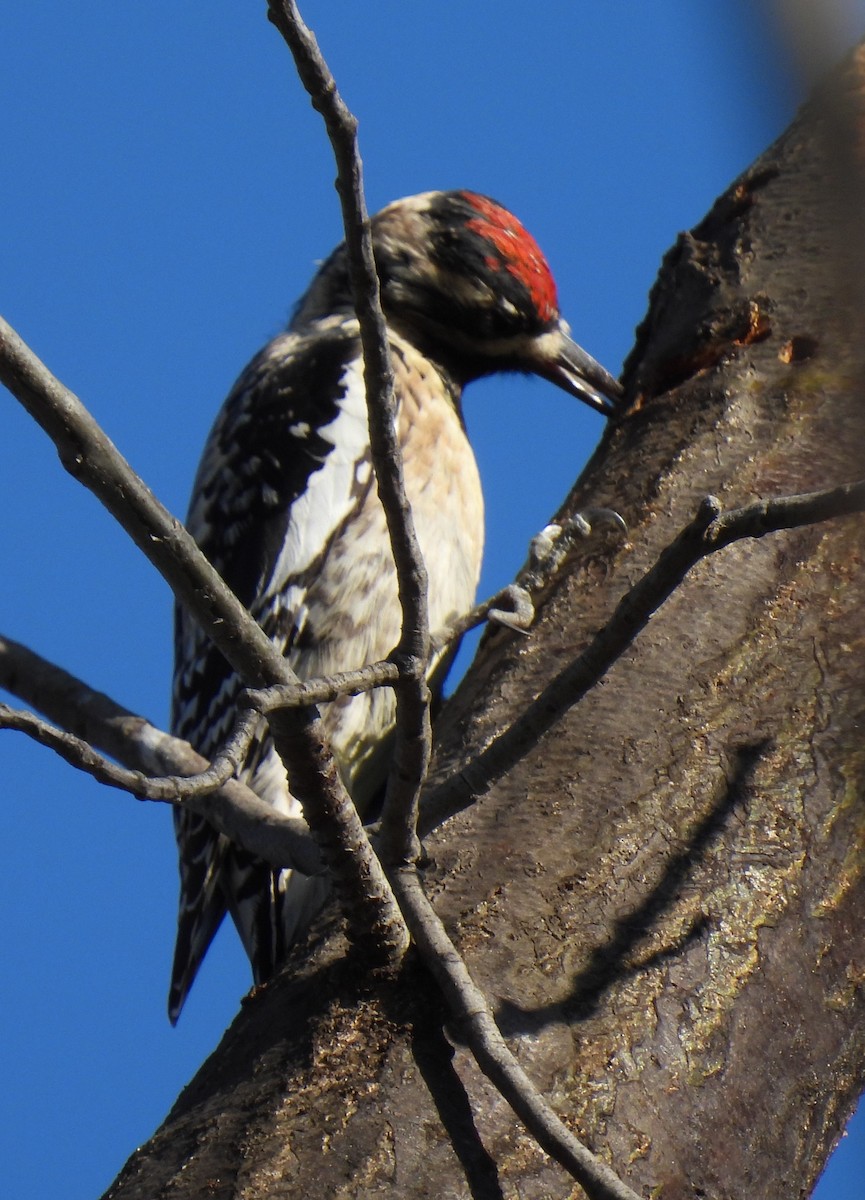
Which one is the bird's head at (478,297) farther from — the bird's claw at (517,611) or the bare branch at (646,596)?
the bare branch at (646,596)

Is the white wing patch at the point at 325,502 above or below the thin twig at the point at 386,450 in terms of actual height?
above

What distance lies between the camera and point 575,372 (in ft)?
12.9

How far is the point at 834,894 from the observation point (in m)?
1.75

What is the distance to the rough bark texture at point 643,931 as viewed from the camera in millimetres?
1456

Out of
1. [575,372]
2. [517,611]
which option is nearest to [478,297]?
[575,372]

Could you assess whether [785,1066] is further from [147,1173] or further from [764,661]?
[147,1173]

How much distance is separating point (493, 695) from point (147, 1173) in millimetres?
864

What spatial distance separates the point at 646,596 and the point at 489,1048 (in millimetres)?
470

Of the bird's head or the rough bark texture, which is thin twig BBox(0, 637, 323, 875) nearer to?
the rough bark texture

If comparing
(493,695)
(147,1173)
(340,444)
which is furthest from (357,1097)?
(340,444)

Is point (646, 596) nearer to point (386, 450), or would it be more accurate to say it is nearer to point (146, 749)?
point (386, 450)

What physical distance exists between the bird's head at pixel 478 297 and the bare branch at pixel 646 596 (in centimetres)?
248

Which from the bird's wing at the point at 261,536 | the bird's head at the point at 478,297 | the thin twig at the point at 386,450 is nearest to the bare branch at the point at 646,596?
the thin twig at the point at 386,450

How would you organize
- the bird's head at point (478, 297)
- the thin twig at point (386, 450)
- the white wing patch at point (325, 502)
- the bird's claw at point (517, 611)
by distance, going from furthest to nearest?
the bird's head at point (478, 297)
the white wing patch at point (325, 502)
the bird's claw at point (517, 611)
the thin twig at point (386, 450)
